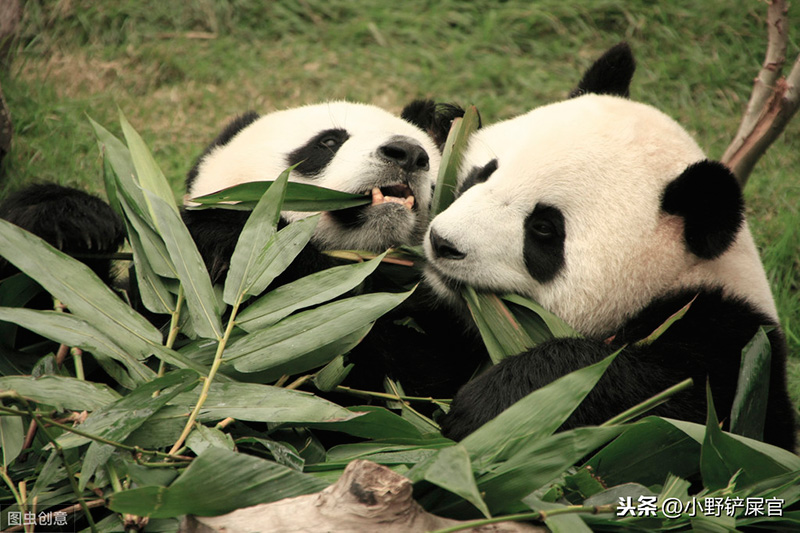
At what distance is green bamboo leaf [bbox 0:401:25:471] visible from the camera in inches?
70.4

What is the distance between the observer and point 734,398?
203 centimetres

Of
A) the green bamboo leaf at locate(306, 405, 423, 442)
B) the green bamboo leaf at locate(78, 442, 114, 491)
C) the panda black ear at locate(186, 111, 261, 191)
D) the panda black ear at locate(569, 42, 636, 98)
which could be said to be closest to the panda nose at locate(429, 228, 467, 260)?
the green bamboo leaf at locate(306, 405, 423, 442)

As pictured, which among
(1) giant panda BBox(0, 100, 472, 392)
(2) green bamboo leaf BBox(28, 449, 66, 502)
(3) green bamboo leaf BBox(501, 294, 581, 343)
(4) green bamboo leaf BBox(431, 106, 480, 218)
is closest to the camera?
(2) green bamboo leaf BBox(28, 449, 66, 502)

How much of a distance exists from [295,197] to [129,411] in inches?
32.6

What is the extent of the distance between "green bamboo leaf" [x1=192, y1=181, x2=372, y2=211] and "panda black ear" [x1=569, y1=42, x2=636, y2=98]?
91 centimetres

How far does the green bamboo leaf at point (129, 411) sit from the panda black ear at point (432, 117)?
60.6 inches

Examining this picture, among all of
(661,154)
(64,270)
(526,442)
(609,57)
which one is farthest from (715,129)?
(64,270)

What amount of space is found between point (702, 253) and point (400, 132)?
3.44ft

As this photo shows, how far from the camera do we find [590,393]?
2000mm

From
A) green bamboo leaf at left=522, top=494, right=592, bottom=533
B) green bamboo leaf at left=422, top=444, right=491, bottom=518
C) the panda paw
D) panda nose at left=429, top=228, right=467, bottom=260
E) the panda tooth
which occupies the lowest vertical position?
green bamboo leaf at left=522, top=494, right=592, bottom=533

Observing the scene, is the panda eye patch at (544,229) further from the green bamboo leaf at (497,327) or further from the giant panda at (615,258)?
the green bamboo leaf at (497,327)

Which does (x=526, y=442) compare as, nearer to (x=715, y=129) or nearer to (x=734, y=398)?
(x=734, y=398)

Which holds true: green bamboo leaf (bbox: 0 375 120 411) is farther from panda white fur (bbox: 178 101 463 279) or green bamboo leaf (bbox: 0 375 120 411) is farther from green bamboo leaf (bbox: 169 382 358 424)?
panda white fur (bbox: 178 101 463 279)

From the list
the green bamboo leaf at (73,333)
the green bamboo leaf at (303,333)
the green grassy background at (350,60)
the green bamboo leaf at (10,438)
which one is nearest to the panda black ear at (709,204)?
the green bamboo leaf at (303,333)
